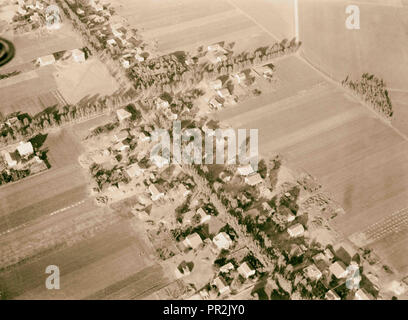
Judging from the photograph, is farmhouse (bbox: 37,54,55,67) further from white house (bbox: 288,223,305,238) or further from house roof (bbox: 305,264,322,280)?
house roof (bbox: 305,264,322,280)

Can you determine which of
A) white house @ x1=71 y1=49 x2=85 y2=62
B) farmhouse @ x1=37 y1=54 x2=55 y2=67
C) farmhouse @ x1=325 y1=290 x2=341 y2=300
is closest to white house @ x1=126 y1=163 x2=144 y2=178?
farmhouse @ x1=325 y1=290 x2=341 y2=300

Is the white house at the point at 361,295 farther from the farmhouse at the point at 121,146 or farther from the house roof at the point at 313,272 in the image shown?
the farmhouse at the point at 121,146

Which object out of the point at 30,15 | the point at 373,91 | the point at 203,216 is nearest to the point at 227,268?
the point at 203,216

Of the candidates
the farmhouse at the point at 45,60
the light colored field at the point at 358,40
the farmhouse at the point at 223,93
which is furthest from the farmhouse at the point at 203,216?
the farmhouse at the point at 45,60

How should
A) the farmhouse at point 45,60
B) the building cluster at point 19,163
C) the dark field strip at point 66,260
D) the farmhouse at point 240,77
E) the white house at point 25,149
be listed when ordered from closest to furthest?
the dark field strip at point 66,260, the building cluster at point 19,163, the white house at point 25,149, the farmhouse at point 240,77, the farmhouse at point 45,60

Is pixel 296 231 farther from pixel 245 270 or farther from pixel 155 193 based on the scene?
pixel 155 193
